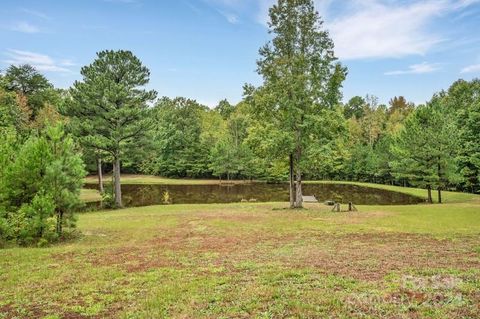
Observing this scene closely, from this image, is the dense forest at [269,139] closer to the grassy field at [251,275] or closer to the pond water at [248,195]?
the pond water at [248,195]

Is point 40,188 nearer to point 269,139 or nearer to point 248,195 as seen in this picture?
point 269,139

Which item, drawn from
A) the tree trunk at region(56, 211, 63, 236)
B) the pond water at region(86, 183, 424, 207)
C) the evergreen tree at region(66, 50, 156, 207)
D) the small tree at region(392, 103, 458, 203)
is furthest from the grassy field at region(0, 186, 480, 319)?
the pond water at region(86, 183, 424, 207)

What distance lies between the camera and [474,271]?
31.1ft

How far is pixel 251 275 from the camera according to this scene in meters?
9.88

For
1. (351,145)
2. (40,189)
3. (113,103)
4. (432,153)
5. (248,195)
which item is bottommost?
(248,195)

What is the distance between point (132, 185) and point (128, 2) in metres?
47.0

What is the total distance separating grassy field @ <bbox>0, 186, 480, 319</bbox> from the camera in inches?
289

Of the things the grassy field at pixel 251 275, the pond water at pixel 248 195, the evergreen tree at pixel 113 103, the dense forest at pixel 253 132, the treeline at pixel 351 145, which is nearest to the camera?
the grassy field at pixel 251 275

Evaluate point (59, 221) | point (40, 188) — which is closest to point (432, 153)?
point (59, 221)

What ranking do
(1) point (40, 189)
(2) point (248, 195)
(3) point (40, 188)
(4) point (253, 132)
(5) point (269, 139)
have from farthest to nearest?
(2) point (248, 195) → (4) point (253, 132) → (5) point (269, 139) → (3) point (40, 188) → (1) point (40, 189)

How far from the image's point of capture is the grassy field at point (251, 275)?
7.33 m

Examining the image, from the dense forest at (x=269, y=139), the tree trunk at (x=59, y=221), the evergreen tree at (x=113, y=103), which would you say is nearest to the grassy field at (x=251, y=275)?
the tree trunk at (x=59, y=221)

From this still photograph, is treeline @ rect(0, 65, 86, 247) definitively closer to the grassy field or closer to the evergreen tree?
the grassy field

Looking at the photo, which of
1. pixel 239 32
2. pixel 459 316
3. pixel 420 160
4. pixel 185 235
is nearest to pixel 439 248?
pixel 459 316
